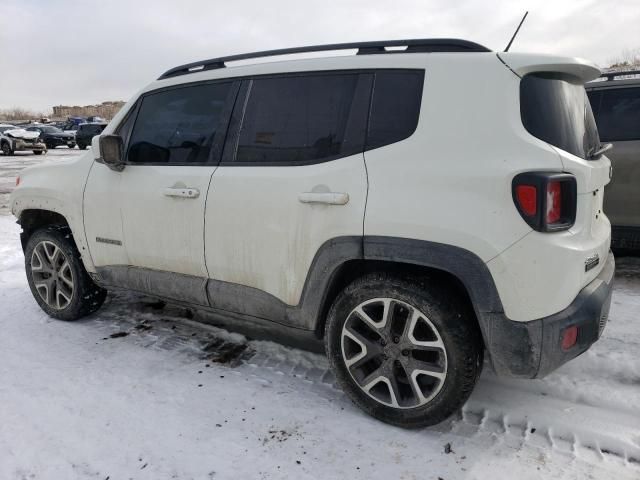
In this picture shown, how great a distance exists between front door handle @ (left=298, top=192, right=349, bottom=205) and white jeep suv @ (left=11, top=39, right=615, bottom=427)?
1cm

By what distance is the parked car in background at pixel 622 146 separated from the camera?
4582mm

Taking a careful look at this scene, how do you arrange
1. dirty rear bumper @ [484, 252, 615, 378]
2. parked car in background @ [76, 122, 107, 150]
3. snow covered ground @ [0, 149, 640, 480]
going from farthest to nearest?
1. parked car in background @ [76, 122, 107, 150]
2. snow covered ground @ [0, 149, 640, 480]
3. dirty rear bumper @ [484, 252, 615, 378]

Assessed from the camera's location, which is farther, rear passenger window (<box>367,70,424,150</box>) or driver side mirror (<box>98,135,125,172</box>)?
driver side mirror (<box>98,135,125,172</box>)

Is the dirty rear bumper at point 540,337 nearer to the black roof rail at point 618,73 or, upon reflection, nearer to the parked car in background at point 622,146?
the parked car in background at point 622,146

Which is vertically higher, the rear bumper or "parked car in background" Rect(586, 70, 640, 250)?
"parked car in background" Rect(586, 70, 640, 250)

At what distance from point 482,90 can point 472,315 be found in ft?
3.57

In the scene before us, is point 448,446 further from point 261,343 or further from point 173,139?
point 173,139

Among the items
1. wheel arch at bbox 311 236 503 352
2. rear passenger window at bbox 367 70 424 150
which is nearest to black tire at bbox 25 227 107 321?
wheel arch at bbox 311 236 503 352

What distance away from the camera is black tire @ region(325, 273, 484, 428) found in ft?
7.44

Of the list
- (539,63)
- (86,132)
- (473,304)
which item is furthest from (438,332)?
(86,132)

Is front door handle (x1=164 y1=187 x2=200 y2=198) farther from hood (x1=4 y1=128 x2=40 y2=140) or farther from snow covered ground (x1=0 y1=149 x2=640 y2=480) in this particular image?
hood (x1=4 y1=128 x2=40 y2=140)

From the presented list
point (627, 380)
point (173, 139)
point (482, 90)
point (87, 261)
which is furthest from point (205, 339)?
point (627, 380)

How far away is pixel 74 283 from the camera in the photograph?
12.6ft

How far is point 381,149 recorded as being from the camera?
2373 millimetres
